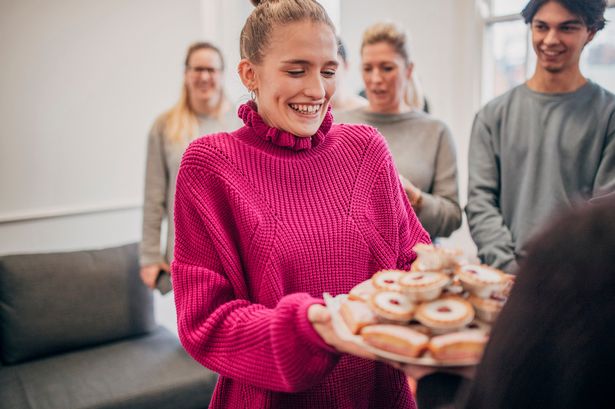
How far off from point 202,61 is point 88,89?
900mm

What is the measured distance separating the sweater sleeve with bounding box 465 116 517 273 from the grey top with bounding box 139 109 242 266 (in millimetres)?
1286

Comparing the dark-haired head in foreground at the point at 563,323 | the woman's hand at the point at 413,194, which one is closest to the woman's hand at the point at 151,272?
the woman's hand at the point at 413,194

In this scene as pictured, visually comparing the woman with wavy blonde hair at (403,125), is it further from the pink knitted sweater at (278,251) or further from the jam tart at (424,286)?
the jam tart at (424,286)

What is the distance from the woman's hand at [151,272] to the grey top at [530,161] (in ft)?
4.70

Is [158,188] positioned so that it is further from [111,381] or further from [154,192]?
[111,381]

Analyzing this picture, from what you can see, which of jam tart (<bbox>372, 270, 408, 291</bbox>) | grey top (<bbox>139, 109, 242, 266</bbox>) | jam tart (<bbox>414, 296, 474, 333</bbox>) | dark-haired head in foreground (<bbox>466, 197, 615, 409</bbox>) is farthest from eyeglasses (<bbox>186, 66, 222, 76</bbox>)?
dark-haired head in foreground (<bbox>466, 197, 615, 409</bbox>)

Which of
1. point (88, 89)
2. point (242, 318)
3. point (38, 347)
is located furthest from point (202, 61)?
point (242, 318)

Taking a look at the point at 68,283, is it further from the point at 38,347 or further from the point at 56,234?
the point at 56,234

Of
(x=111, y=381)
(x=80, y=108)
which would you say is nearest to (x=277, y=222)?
(x=111, y=381)

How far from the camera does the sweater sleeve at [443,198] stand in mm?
1851

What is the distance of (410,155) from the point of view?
2.00 meters

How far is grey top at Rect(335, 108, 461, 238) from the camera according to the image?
1.93 metres

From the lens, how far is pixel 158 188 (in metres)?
2.67

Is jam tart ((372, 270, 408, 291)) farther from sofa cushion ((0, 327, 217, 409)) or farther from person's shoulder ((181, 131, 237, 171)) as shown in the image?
sofa cushion ((0, 327, 217, 409))
